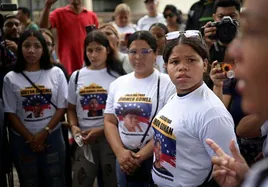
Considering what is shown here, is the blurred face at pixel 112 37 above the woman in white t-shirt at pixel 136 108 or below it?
above

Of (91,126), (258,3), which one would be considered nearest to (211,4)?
(91,126)

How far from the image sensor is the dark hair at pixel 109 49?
10.2ft

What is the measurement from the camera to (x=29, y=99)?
3.03 m

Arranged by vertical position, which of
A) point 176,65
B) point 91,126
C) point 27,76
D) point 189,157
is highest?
point 176,65

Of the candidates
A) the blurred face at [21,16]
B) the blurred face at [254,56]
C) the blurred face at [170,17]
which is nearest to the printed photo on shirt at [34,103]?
the blurred face at [254,56]

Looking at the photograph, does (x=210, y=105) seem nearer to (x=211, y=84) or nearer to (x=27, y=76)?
(x=211, y=84)

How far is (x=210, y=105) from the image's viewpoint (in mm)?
1846

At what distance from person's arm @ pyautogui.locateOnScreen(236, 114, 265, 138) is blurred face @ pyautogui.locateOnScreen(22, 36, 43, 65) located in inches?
69.5

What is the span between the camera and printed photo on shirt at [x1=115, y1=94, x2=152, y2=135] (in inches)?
99.2

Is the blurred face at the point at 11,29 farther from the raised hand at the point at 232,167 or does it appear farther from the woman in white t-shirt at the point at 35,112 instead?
the raised hand at the point at 232,167

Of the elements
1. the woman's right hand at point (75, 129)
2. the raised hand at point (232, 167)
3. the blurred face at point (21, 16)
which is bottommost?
the woman's right hand at point (75, 129)

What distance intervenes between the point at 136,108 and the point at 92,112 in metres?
0.60

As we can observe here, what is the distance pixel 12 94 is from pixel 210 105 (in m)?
1.80

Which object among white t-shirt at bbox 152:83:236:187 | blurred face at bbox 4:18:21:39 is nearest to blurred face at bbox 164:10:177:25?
blurred face at bbox 4:18:21:39
